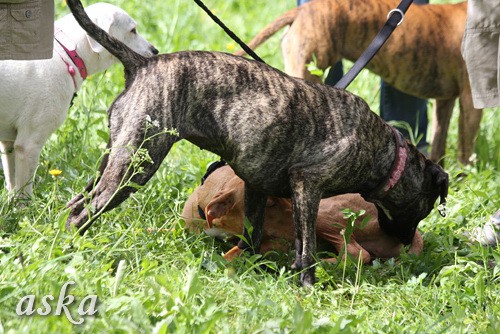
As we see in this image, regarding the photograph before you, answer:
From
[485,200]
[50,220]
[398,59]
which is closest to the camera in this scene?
[50,220]

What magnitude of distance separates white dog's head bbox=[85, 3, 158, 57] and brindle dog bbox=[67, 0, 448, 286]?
1.12 meters

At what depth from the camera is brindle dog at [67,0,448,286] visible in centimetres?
334

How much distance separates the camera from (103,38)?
3.37m

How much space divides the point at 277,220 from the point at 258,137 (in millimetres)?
762

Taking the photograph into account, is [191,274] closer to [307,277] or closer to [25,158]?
[307,277]

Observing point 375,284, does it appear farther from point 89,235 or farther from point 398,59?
point 398,59

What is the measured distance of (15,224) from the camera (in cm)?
384

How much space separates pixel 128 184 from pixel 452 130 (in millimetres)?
4017

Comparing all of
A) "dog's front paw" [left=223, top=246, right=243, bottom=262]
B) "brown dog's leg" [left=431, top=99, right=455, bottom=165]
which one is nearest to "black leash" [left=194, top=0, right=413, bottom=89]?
"dog's front paw" [left=223, top=246, right=243, bottom=262]

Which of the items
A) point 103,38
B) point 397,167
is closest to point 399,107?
point 397,167

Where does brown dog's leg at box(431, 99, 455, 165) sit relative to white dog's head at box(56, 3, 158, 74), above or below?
below

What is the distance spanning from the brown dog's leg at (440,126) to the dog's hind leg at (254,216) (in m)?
2.38

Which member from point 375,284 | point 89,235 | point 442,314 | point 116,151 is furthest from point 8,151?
point 442,314

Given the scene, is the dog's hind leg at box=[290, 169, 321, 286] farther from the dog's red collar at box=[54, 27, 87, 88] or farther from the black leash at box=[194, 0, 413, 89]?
the dog's red collar at box=[54, 27, 87, 88]
